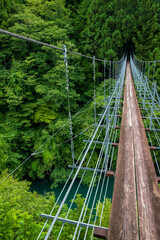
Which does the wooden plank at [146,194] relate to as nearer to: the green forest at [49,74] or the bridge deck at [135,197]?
the bridge deck at [135,197]

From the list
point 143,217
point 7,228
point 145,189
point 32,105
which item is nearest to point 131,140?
point 145,189

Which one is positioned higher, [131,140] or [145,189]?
[131,140]

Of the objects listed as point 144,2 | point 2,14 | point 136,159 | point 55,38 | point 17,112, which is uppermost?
point 144,2

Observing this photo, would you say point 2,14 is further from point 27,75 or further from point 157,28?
point 157,28

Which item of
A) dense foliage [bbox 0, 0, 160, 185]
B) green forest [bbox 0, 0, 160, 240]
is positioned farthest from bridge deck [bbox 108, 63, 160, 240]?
dense foliage [bbox 0, 0, 160, 185]

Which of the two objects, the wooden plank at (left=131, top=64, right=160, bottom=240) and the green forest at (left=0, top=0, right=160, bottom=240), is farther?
the green forest at (left=0, top=0, right=160, bottom=240)

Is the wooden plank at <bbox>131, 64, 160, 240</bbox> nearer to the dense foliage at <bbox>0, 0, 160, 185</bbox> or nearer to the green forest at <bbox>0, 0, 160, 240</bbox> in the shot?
the green forest at <bbox>0, 0, 160, 240</bbox>
